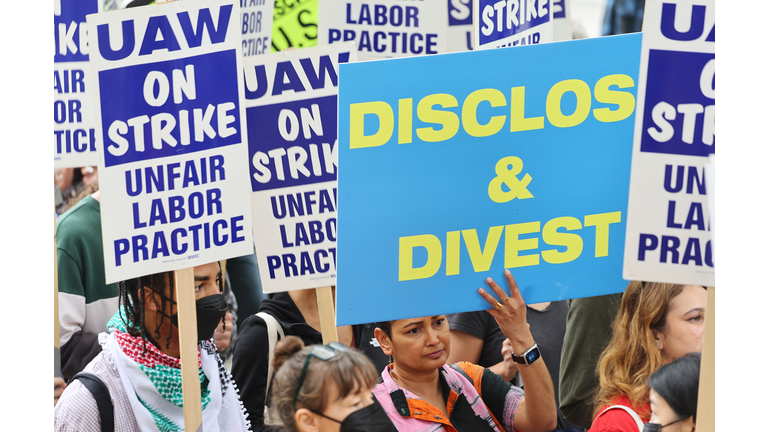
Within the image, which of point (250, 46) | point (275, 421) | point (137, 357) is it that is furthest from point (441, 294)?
point (250, 46)

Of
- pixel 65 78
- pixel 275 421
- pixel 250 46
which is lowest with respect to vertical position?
pixel 275 421

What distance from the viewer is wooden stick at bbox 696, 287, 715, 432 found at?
252 cm

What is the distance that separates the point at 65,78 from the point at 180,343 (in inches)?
59.1

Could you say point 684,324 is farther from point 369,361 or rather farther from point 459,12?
point 459,12

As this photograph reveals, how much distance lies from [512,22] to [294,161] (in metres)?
1.22

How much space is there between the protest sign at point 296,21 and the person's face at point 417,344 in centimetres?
225

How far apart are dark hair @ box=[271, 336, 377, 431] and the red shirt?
3.05 ft

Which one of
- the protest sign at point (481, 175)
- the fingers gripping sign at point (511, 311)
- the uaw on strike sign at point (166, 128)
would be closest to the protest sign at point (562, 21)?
the protest sign at point (481, 175)

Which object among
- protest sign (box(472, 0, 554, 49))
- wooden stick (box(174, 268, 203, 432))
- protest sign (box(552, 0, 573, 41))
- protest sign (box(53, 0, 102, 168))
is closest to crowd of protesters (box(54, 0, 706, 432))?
wooden stick (box(174, 268, 203, 432))

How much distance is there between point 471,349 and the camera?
2.93 metres

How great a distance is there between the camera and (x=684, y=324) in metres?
2.72

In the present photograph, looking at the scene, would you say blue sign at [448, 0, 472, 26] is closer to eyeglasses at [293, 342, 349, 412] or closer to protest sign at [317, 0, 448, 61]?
protest sign at [317, 0, 448, 61]

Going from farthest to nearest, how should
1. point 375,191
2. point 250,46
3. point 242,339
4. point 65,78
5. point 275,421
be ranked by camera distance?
point 250,46 < point 65,78 < point 242,339 < point 275,421 < point 375,191

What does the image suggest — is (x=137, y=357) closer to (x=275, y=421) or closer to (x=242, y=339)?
(x=242, y=339)
